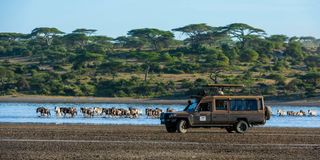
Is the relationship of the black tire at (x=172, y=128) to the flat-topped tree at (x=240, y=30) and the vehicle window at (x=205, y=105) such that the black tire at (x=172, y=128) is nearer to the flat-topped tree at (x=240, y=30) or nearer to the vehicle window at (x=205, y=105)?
the vehicle window at (x=205, y=105)

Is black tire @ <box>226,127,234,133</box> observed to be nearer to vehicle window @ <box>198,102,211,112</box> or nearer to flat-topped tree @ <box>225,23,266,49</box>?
vehicle window @ <box>198,102,211,112</box>

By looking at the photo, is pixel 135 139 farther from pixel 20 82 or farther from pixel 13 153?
pixel 20 82

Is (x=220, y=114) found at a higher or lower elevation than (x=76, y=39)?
higher

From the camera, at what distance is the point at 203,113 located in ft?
120

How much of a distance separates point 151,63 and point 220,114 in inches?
3337

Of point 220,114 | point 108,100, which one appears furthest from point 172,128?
point 108,100

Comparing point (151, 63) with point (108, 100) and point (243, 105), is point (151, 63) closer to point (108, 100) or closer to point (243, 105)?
point (108, 100)

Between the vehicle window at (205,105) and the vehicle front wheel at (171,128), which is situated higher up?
the vehicle window at (205,105)

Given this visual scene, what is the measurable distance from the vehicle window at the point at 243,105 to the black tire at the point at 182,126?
2.00 metres

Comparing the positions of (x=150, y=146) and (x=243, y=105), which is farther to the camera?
(x=243, y=105)

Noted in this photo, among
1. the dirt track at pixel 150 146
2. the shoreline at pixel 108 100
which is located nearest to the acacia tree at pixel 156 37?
the shoreline at pixel 108 100

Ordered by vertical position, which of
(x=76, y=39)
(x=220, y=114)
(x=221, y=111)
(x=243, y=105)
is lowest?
(x=76, y=39)

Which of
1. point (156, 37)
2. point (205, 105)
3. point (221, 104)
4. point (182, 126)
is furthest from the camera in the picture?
point (156, 37)

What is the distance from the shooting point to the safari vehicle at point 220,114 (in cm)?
3662
